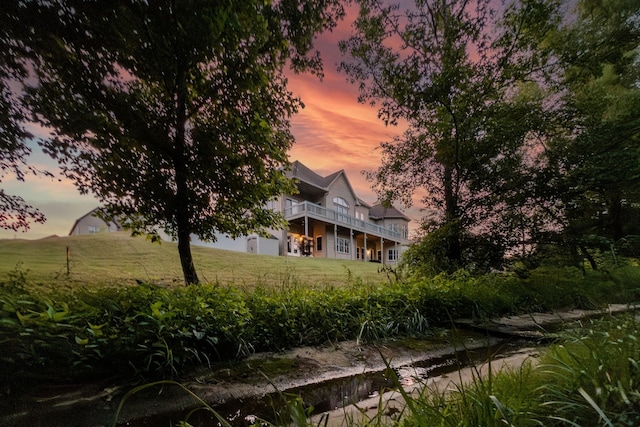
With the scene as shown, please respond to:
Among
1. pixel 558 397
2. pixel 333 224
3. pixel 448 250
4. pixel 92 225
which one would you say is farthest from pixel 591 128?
pixel 333 224

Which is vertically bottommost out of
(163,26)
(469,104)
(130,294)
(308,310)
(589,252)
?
(308,310)

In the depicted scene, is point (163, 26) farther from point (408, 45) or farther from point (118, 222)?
point (408, 45)

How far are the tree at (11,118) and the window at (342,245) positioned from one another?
18.2 meters

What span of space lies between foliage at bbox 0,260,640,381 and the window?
1638 cm

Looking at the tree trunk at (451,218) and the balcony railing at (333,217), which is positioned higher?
the balcony railing at (333,217)

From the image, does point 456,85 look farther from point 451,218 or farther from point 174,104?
point 174,104

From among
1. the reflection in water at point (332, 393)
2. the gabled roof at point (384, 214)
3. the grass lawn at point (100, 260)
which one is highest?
the gabled roof at point (384, 214)

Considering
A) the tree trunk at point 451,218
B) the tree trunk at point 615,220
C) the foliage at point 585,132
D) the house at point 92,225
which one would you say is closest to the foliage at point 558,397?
the house at point 92,225

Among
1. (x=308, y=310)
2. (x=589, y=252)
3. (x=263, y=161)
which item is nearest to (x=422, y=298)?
(x=308, y=310)

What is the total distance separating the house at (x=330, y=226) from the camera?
15961mm

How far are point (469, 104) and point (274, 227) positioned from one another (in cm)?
431

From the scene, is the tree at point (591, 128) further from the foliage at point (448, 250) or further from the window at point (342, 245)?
the window at point (342, 245)

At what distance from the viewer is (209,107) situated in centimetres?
355

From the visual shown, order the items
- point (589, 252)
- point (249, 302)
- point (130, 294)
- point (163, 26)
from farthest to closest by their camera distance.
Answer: point (589, 252)
point (163, 26)
point (249, 302)
point (130, 294)
